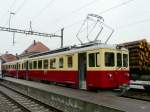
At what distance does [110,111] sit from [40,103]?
855 cm

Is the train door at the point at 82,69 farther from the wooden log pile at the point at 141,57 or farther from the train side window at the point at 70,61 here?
the wooden log pile at the point at 141,57

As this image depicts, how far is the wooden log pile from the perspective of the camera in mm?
20781

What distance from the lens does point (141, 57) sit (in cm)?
2073

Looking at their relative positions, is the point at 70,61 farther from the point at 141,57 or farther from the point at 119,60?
the point at 141,57

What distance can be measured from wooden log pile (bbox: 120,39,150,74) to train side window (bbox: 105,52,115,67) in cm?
398

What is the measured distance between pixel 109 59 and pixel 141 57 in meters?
4.34

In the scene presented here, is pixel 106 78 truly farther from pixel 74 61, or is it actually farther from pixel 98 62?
pixel 74 61

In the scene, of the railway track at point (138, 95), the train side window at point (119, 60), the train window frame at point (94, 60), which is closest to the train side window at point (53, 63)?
the railway track at point (138, 95)

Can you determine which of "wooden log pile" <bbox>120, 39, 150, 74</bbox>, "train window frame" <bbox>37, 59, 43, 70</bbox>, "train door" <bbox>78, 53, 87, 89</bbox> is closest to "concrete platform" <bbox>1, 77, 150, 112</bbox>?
"train door" <bbox>78, 53, 87, 89</bbox>

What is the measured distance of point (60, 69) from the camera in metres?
21.8

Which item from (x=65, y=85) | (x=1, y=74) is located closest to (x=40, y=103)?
(x=65, y=85)

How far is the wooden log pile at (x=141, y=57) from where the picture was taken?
20.8 metres

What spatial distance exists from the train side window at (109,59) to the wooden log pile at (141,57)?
3981 millimetres

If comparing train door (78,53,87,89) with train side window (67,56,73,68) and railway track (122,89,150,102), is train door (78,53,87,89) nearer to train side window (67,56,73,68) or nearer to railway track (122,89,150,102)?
train side window (67,56,73,68)
